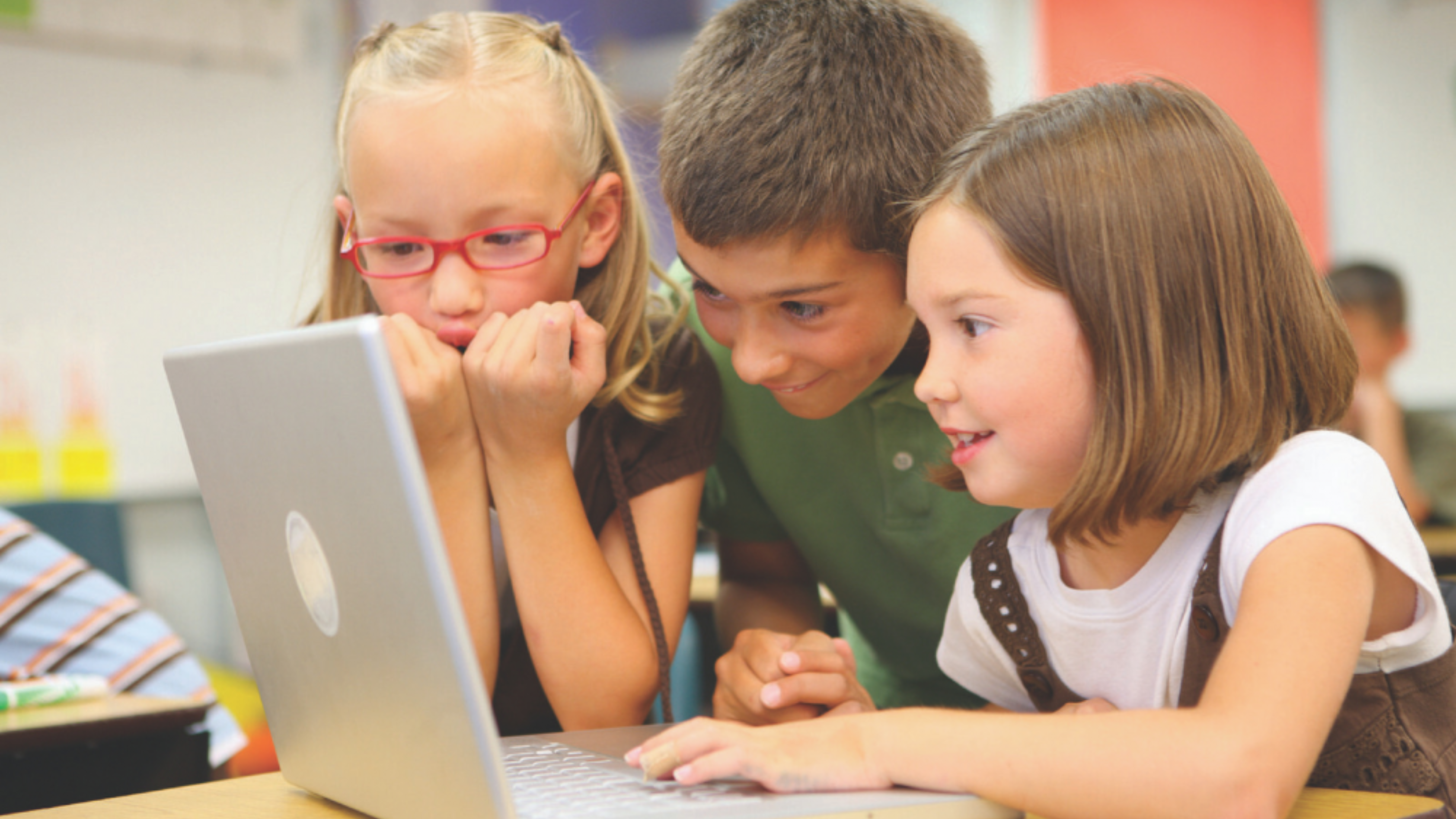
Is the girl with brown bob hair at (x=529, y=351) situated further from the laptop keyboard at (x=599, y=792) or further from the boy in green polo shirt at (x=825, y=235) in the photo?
the laptop keyboard at (x=599, y=792)

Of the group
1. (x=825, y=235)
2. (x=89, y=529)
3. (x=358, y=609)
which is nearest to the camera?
(x=358, y=609)

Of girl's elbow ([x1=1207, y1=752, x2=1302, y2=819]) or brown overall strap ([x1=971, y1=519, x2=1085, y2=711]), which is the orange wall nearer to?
brown overall strap ([x1=971, y1=519, x2=1085, y2=711])

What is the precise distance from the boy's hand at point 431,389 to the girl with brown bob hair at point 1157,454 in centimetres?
34

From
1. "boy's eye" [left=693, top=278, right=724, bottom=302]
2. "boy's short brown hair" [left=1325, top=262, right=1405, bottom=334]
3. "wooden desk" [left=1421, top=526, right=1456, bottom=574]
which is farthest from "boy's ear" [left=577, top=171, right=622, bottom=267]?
"boy's short brown hair" [left=1325, top=262, right=1405, bottom=334]

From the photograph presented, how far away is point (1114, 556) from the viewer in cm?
96


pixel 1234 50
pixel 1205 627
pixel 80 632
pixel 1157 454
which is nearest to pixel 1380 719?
pixel 1205 627

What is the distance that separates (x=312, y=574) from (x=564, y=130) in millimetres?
598

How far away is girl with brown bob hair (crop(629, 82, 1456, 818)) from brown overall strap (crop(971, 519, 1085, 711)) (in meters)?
0.03

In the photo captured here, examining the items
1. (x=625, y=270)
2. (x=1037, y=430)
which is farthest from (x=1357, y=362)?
(x=625, y=270)

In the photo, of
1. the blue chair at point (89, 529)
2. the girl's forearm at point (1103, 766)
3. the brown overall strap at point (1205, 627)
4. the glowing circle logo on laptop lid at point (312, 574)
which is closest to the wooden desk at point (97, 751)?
the glowing circle logo on laptop lid at point (312, 574)

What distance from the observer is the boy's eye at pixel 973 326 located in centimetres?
86

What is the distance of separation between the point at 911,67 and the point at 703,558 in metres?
1.27

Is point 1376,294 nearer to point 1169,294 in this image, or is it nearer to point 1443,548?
point 1443,548

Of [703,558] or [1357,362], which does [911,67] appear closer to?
[1357,362]
